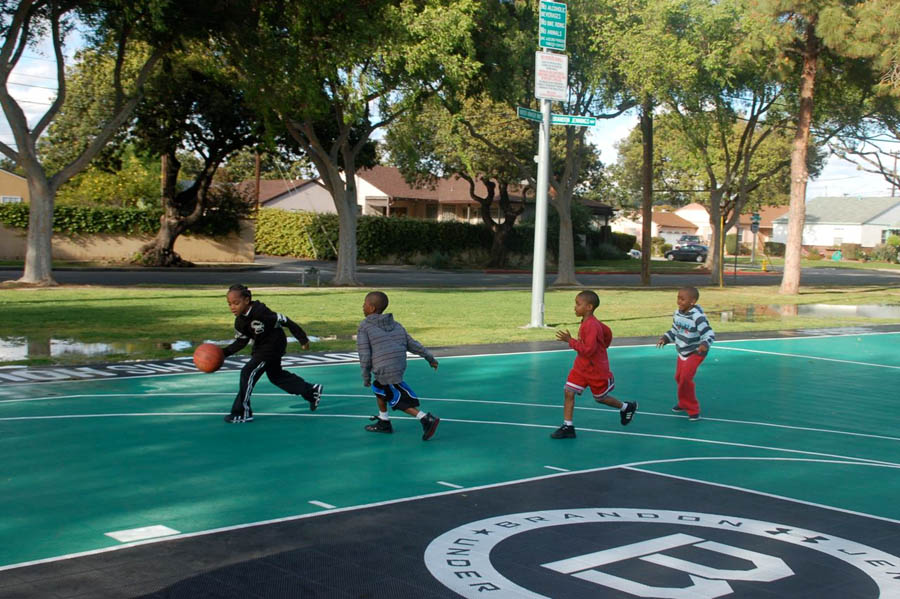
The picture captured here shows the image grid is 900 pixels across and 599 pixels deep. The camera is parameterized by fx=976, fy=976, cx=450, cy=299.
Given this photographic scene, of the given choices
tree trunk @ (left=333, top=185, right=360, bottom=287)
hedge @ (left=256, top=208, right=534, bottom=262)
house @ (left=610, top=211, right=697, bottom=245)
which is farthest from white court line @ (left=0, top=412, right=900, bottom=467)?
house @ (left=610, top=211, right=697, bottom=245)

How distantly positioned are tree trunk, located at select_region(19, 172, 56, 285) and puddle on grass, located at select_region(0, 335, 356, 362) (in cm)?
1171

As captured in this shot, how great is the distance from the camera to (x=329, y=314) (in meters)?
23.1

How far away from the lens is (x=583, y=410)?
12.1m

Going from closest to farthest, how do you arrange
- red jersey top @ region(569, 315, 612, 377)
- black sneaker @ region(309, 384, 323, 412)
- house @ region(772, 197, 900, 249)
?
red jersey top @ region(569, 315, 612, 377)
black sneaker @ region(309, 384, 323, 412)
house @ region(772, 197, 900, 249)

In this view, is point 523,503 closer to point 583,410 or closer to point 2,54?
point 583,410

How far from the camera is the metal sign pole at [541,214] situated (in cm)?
2042

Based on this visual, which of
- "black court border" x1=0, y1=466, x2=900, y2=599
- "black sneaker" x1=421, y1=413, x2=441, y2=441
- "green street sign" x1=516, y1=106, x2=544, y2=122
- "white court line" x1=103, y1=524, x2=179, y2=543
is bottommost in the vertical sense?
"white court line" x1=103, y1=524, x2=179, y2=543

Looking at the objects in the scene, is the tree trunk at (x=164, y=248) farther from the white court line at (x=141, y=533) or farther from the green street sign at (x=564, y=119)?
the white court line at (x=141, y=533)

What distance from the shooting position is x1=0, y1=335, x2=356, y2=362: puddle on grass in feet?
50.0

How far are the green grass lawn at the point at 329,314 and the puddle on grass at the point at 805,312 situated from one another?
0.10 m

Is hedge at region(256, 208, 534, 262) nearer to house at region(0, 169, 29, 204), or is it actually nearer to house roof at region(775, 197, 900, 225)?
house at region(0, 169, 29, 204)

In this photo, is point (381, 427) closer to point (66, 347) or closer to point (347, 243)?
point (66, 347)

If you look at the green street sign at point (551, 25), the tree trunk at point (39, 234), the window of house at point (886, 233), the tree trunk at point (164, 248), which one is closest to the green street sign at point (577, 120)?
the green street sign at point (551, 25)

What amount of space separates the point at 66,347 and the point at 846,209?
10274 cm
